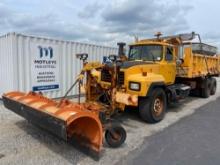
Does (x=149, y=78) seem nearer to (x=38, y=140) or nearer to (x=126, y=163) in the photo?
(x=126, y=163)

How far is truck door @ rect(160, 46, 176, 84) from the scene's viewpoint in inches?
276

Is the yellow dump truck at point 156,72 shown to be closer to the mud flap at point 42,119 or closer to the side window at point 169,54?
the side window at point 169,54

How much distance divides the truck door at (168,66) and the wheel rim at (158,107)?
85 cm

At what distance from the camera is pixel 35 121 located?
14.2 feet

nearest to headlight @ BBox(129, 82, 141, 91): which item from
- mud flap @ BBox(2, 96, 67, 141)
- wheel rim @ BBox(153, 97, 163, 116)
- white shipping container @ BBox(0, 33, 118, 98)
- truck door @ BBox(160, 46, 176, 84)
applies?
wheel rim @ BBox(153, 97, 163, 116)

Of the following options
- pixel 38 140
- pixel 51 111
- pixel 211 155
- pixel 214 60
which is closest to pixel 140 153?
pixel 211 155

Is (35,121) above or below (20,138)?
above

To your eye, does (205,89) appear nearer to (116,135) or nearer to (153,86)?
(153,86)

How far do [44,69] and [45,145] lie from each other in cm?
467

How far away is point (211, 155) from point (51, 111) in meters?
3.09

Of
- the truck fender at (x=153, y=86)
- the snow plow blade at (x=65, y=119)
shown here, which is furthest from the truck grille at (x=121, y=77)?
the snow plow blade at (x=65, y=119)

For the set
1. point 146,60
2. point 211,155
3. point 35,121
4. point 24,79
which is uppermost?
point 146,60

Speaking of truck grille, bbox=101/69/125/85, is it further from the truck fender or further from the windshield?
the windshield

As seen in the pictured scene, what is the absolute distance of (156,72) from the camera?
6672 mm
